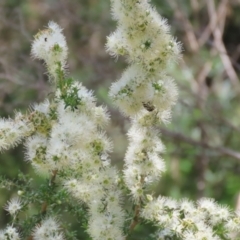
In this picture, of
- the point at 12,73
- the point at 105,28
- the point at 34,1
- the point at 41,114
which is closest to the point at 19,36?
the point at 34,1

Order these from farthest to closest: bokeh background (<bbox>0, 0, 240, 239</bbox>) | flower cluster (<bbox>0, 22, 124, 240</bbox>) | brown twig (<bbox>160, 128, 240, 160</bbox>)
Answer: bokeh background (<bbox>0, 0, 240, 239</bbox>) → brown twig (<bbox>160, 128, 240, 160</bbox>) → flower cluster (<bbox>0, 22, 124, 240</bbox>)

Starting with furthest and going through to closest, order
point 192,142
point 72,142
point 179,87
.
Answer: point 179,87
point 192,142
point 72,142

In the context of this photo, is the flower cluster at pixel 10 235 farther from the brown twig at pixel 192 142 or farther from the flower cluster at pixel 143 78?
the brown twig at pixel 192 142

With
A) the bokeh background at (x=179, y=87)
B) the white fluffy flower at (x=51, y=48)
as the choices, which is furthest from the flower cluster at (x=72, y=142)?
the bokeh background at (x=179, y=87)

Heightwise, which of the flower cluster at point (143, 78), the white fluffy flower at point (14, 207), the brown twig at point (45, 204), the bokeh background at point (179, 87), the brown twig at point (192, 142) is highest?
the bokeh background at point (179, 87)

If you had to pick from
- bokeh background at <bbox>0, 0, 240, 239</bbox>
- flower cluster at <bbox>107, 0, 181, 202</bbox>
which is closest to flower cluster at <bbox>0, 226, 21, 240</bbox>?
flower cluster at <bbox>107, 0, 181, 202</bbox>

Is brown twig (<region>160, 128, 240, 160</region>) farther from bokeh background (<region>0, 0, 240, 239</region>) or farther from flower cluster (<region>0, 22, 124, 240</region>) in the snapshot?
flower cluster (<region>0, 22, 124, 240</region>)

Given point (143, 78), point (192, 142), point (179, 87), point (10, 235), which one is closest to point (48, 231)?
point (10, 235)

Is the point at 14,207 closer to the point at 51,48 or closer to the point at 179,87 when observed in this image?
the point at 51,48

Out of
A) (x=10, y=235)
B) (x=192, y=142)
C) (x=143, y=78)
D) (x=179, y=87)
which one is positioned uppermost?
(x=179, y=87)
